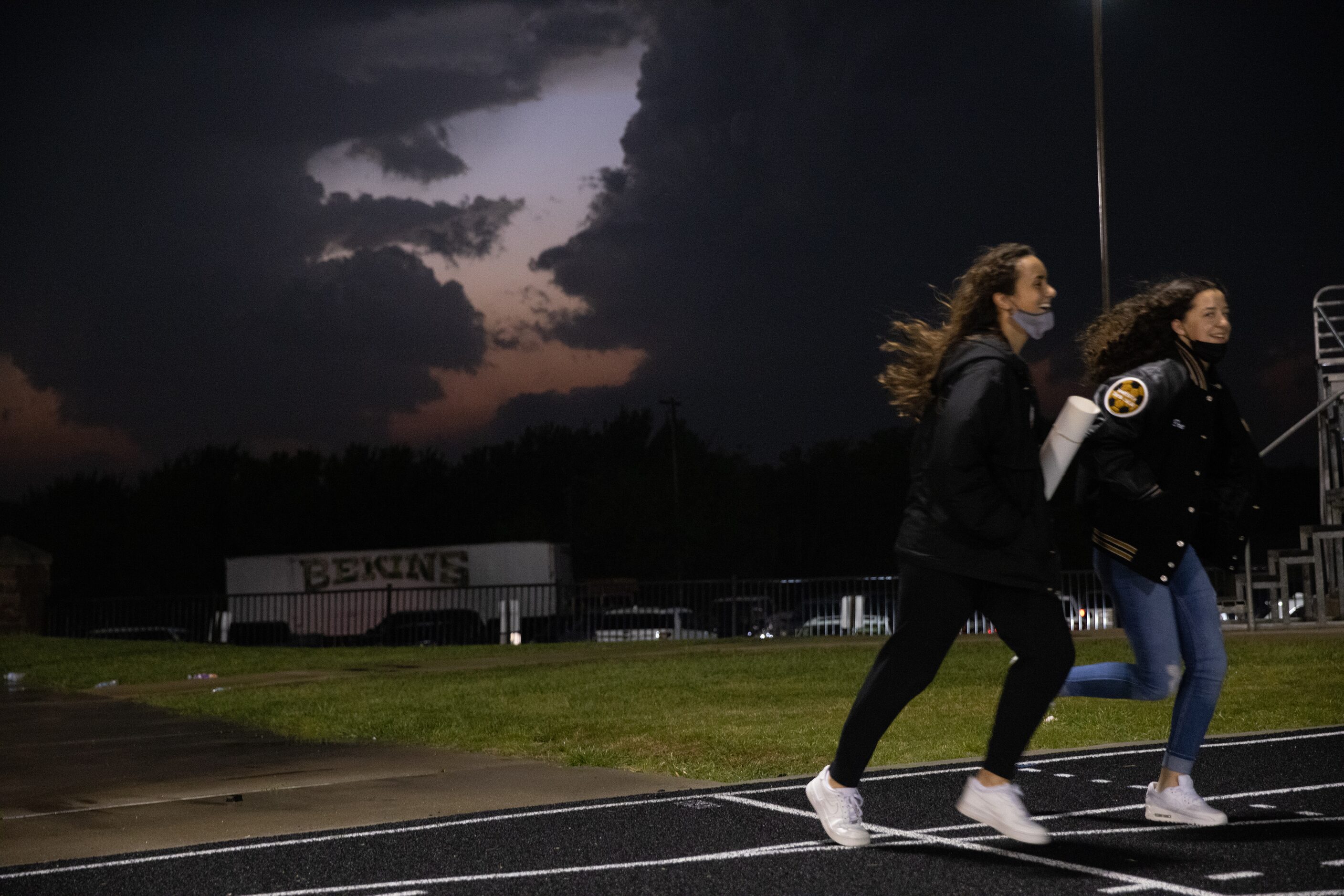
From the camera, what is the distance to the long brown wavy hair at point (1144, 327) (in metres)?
4.88

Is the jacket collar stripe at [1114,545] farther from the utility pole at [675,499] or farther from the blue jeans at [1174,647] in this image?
the utility pole at [675,499]

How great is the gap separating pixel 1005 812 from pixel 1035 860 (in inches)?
7.7

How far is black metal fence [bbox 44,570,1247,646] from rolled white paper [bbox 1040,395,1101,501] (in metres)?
19.1

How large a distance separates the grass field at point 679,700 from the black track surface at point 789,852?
51.5 inches

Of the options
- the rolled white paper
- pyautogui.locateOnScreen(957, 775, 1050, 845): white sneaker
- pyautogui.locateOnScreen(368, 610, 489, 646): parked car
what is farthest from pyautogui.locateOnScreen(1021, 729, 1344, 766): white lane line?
pyautogui.locateOnScreen(368, 610, 489, 646): parked car

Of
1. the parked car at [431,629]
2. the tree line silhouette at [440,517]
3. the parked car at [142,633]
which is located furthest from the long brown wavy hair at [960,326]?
the tree line silhouette at [440,517]

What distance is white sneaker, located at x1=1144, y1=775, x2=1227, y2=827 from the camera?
4586 mm

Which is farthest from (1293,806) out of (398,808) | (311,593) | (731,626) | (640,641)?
(311,593)

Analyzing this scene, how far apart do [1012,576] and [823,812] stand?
1008 millimetres

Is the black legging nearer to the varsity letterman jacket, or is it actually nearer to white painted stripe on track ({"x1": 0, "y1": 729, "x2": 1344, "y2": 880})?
the varsity letterman jacket

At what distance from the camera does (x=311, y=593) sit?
86.1ft

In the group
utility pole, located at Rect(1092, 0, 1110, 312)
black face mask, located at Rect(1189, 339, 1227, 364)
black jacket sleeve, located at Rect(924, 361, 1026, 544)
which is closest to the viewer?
black jacket sleeve, located at Rect(924, 361, 1026, 544)

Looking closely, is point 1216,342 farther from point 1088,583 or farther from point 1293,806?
point 1088,583

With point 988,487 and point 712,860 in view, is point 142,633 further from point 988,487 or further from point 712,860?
point 988,487
